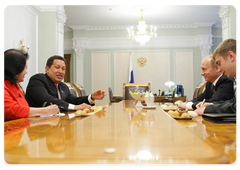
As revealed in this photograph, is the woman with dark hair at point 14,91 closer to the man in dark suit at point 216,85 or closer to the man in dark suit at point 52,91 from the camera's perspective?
the man in dark suit at point 52,91

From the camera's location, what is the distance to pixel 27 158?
0.42 metres

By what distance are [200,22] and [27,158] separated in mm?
8615

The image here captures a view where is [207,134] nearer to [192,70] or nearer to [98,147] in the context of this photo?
[98,147]

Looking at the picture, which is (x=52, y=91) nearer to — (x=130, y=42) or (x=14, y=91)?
(x=14, y=91)

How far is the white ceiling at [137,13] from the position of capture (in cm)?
643

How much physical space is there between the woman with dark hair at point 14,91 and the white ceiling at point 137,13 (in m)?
5.23

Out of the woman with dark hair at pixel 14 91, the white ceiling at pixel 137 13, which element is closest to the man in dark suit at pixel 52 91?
the woman with dark hair at pixel 14 91

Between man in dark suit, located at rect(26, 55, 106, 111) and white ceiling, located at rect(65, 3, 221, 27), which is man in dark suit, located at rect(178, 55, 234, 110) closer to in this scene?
man in dark suit, located at rect(26, 55, 106, 111)

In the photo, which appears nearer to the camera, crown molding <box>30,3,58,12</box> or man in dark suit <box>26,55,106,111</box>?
man in dark suit <box>26,55,106,111</box>

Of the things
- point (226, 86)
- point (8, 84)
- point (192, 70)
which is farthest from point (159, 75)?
point (8, 84)

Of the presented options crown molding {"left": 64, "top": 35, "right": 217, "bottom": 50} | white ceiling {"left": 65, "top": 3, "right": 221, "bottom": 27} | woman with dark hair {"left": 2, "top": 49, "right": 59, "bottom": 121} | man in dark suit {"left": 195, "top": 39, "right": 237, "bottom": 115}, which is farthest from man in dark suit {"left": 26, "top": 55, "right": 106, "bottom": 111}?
crown molding {"left": 64, "top": 35, "right": 217, "bottom": 50}

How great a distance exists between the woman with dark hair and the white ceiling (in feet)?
17.1

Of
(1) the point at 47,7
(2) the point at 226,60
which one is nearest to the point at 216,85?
(2) the point at 226,60

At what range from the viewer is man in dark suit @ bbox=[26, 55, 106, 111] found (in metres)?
1.98
